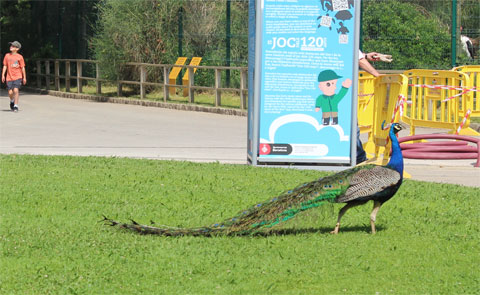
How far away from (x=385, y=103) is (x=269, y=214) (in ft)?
19.6

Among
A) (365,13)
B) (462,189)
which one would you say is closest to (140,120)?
(365,13)

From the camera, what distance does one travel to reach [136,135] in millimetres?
16188

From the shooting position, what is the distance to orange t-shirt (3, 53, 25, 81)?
71.7 feet

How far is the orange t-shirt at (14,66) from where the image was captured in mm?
21859

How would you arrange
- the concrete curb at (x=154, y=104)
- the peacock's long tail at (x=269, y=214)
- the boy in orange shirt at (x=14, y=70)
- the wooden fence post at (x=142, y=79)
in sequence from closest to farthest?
the peacock's long tail at (x=269, y=214), the concrete curb at (x=154, y=104), the boy in orange shirt at (x=14, y=70), the wooden fence post at (x=142, y=79)

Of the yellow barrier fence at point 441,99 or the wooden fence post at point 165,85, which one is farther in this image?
the wooden fence post at point 165,85

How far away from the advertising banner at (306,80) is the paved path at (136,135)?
110 centimetres

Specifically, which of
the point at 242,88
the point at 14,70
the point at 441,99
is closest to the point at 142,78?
the point at 14,70

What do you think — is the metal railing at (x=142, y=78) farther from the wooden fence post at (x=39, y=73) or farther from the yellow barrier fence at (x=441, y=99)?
the yellow barrier fence at (x=441, y=99)

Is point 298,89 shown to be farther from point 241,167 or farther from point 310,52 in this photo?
point 241,167

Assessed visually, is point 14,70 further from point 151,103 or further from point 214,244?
point 214,244

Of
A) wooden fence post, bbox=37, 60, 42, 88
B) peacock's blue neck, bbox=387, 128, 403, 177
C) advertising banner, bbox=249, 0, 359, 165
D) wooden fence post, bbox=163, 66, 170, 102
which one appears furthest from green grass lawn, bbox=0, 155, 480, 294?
wooden fence post, bbox=37, 60, 42, 88

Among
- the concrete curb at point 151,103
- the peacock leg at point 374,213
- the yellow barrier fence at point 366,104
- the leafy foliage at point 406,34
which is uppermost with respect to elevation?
the leafy foliage at point 406,34

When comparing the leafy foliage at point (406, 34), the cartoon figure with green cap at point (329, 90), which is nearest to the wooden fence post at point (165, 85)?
the leafy foliage at point (406, 34)
